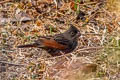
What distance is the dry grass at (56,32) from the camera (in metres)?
6.92

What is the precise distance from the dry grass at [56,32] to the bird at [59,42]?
4.7 inches

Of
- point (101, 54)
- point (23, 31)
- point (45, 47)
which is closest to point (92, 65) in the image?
point (101, 54)

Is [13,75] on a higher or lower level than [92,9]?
lower

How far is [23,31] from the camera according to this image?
8273mm

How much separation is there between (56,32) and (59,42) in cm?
70

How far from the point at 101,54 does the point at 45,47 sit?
0.90 meters

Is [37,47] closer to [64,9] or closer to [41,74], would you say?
[41,74]

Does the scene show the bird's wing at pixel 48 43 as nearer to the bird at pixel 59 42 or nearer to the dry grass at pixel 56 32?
the bird at pixel 59 42

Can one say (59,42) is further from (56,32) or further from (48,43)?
(56,32)

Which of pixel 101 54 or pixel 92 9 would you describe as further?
pixel 92 9

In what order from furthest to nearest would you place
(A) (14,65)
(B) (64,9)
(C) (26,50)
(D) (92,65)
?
(B) (64,9)
(C) (26,50)
(A) (14,65)
(D) (92,65)

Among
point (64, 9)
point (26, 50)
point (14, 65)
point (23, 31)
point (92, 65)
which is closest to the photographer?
point (92, 65)

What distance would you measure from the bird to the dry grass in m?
0.12

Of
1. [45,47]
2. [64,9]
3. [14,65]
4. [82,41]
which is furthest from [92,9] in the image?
[14,65]
